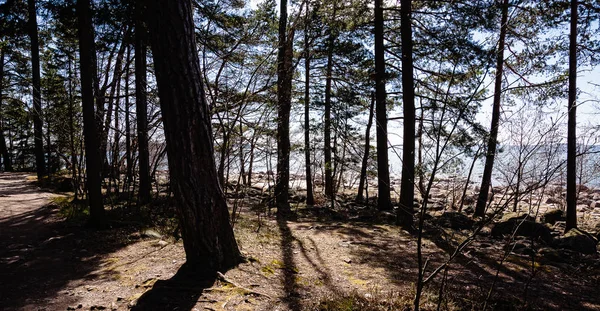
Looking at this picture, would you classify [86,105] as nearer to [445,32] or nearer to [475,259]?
[475,259]

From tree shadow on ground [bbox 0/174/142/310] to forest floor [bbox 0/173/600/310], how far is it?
13 millimetres

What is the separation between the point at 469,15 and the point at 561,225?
22.6 feet

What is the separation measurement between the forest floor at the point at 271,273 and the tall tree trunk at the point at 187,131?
17.9 inches

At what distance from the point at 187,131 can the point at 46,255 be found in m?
2.92

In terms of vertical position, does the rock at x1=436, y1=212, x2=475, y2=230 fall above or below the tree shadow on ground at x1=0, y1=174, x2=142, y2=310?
below

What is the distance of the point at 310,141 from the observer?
456 inches

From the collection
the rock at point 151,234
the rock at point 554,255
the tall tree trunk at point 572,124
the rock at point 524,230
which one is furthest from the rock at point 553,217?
the rock at point 151,234

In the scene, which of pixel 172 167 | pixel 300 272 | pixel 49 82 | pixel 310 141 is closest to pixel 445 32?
pixel 310 141

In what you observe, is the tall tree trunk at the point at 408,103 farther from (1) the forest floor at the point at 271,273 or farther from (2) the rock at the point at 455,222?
(2) the rock at the point at 455,222

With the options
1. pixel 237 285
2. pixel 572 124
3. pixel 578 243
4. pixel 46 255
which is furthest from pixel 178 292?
pixel 572 124

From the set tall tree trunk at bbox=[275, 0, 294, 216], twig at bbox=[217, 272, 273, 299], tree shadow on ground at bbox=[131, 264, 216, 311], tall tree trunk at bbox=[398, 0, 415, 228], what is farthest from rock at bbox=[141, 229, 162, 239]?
tall tree trunk at bbox=[398, 0, 415, 228]

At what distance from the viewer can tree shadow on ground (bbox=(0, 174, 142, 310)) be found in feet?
10.9

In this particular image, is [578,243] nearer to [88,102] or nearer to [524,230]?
[524,230]

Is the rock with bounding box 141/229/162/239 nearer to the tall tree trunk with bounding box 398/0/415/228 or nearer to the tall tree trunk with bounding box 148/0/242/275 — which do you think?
the tall tree trunk with bounding box 148/0/242/275
